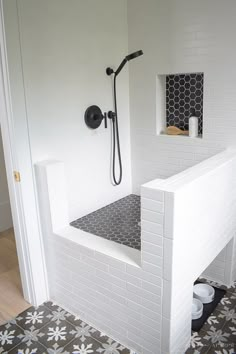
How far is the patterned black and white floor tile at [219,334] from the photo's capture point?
6.07 ft

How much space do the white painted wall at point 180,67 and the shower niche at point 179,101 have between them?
0.08 meters

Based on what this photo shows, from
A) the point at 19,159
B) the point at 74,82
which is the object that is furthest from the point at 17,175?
the point at 74,82

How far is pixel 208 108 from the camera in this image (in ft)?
7.63

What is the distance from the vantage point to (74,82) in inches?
90.6

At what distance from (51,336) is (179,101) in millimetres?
1994

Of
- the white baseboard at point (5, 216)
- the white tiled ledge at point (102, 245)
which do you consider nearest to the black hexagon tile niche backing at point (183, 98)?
the white tiled ledge at point (102, 245)

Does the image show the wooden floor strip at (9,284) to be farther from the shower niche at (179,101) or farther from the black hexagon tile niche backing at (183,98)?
the black hexagon tile niche backing at (183,98)

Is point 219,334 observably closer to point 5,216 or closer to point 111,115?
point 111,115

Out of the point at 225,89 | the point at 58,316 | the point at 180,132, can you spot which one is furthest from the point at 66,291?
the point at 225,89

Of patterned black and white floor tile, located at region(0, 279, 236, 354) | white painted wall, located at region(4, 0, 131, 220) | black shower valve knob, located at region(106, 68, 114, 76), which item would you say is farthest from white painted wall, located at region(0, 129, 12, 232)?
black shower valve knob, located at region(106, 68, 114, 76)

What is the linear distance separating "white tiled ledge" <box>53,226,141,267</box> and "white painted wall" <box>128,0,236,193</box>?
1.00 m

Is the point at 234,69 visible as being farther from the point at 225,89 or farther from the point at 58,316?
the point at 58,316

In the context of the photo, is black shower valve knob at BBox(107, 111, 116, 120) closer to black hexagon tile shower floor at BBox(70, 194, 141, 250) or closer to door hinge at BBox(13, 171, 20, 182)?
black hexagon tile shower floor at BBox(70, 194, 141, 250)

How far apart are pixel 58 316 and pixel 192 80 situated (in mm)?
2026
